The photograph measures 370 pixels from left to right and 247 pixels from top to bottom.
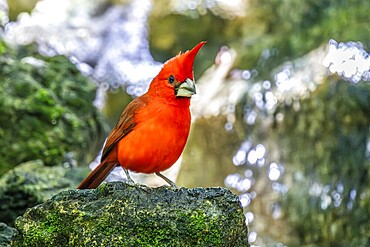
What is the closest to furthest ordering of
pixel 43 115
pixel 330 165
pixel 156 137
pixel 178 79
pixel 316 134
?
pixel 156 137, pixel 178 79, pixel 43 115, pixel 330 165, pixel 316 134

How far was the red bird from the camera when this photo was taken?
322 centimetres

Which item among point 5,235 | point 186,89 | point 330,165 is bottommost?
point 330,165

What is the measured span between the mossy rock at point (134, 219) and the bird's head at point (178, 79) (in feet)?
1.91

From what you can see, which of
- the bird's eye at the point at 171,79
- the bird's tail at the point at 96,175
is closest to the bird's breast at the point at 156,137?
the bird's eye at the point at 171,79

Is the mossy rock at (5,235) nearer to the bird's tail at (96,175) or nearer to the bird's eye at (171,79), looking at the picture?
the bird's tail at (96,175)

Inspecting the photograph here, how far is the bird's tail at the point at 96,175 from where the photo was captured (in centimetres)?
356

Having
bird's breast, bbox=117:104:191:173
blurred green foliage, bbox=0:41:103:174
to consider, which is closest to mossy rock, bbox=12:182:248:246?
bird's breast, bbox=117:104:191:173

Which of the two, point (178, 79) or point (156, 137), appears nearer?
point (156, 137)

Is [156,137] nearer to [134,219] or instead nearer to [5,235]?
[134,219]

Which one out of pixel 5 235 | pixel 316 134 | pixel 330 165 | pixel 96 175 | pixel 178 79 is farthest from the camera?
pixel 316 134

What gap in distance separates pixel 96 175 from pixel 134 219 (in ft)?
3.01

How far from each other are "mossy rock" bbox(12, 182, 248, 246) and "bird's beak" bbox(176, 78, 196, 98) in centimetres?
57

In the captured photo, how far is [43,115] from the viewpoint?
5.66 m

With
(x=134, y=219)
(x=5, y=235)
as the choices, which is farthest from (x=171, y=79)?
(x=5, y=235)
